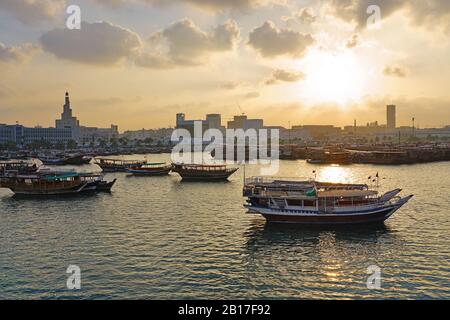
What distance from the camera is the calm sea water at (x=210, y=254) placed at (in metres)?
20.5

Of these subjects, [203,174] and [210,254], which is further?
[203,174]

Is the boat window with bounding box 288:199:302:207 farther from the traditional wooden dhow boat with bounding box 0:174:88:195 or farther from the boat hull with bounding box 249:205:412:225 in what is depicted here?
the traditional wooden dhow boat with bounding box 0:174:88:195

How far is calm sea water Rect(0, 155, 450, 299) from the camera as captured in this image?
67.2 ft

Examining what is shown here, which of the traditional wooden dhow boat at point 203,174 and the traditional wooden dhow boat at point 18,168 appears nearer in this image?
the traditional wooden dhow boat at point 203,174

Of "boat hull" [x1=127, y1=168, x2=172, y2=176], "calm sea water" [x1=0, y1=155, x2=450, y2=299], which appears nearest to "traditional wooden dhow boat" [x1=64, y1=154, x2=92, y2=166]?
"boat hull" [x1=127, y1=168, x2=172, y2=176]

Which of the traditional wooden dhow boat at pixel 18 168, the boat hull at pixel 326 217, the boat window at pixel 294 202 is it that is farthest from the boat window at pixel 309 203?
the traditional wooden dhow boat at pixel 18 168

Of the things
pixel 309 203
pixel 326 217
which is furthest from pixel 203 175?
pixel 326 217

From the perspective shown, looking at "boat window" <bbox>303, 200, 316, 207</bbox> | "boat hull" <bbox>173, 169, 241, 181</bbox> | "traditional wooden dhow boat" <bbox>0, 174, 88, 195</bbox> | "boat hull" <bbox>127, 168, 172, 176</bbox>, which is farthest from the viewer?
"boat hull" <bbox>127, 168, 172, 176</bbox>

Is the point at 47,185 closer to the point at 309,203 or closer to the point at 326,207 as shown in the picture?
the point at 309,203

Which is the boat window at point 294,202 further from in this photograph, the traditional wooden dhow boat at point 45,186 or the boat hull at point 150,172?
the boat hull at point 150,172

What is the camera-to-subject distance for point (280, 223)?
34.9m

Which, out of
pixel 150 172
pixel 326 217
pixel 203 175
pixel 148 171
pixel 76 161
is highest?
pixel 76 161

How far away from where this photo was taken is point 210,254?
26047 millimetres

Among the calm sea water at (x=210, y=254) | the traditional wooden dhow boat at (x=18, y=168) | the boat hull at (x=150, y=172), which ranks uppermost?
the traditional wooden dhow boat at (x=18, y=168)
